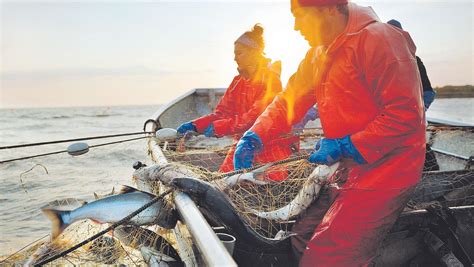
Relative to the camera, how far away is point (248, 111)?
576 centimetres

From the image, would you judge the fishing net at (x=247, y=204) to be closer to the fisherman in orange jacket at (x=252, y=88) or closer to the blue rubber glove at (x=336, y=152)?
the blue rubber glove at (x=336, y=152)

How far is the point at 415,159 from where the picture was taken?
2.64 metres

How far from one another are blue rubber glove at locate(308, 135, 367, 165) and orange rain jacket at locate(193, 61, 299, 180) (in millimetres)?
1538

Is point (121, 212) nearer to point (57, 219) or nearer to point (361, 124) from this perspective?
point (57, 219)

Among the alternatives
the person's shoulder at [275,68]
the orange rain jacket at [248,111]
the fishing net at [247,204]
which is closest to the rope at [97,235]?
the fishing net at [247,204]

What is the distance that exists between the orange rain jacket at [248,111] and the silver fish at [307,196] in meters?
1.14

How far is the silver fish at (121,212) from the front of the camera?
304cm

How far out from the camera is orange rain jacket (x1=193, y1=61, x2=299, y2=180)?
4980 mm

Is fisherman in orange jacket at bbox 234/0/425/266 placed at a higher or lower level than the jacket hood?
lower

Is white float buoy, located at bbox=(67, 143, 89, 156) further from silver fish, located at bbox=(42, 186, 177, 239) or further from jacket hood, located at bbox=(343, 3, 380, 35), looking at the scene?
jacket hood, located at bbox=(343, 3, 380, 35)

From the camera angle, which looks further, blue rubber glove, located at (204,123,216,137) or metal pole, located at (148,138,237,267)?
blue rubber glove, located at (204,123,216,137)

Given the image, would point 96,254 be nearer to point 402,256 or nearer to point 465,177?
point 402,256

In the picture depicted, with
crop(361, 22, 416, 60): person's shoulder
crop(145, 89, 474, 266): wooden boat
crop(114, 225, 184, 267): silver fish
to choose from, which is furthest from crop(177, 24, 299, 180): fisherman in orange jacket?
crop(361, 22, 416, 60): person's shoulder

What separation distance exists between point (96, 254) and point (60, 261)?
900 millimetres
